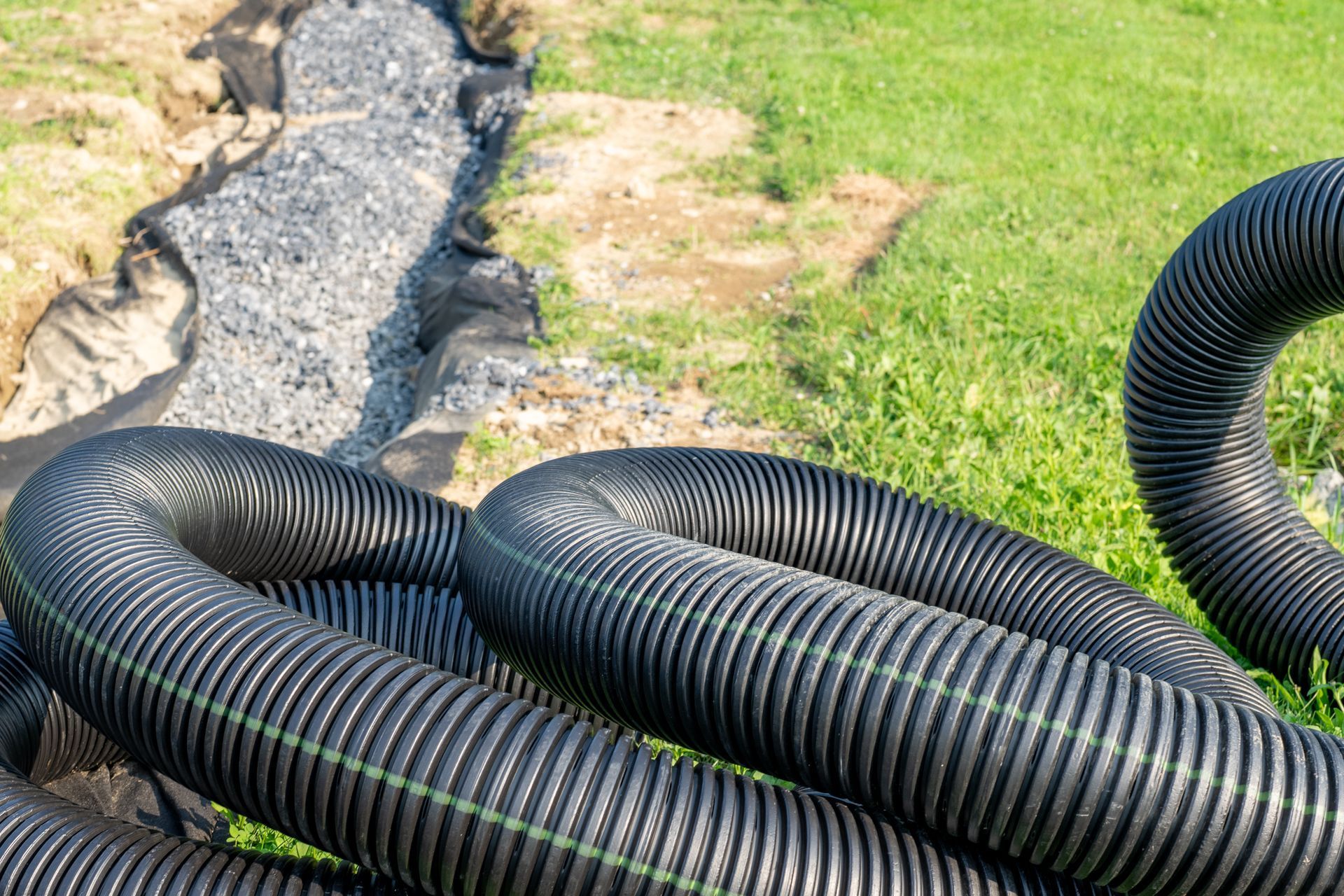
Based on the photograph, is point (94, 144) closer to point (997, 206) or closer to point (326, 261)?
point (326, 261)

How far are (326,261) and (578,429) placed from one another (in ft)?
9.13

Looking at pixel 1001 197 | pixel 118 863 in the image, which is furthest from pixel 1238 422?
pixel 1001 197

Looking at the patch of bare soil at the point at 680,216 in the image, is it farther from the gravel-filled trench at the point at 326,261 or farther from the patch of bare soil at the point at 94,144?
the patch of bare soil at the point at 94,144

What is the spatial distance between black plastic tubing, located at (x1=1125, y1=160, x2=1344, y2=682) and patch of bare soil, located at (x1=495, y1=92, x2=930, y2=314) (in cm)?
277

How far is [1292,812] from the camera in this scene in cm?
170

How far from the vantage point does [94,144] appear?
23.1 ft

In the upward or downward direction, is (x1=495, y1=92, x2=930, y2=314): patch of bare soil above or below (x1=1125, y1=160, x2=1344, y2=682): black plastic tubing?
below

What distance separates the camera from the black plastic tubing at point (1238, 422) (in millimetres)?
2553

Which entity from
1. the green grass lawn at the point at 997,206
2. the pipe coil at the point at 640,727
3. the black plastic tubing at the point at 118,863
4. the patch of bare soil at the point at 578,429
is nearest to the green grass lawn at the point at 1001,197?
the green grass lawn at the point at 997,206

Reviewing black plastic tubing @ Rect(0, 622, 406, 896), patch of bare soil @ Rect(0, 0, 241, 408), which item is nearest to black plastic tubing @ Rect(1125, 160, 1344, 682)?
black plastic tubing @ Rect(0, 622, 406, 896)

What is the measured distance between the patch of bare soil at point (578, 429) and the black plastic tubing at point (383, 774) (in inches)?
78.6

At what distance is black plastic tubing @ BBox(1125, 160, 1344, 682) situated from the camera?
101 inches

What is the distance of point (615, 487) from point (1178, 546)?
1.67 m

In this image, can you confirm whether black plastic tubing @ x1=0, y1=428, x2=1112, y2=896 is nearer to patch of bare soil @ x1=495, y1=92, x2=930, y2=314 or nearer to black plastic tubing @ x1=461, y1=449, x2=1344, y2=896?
black plastic tubing @ x1=461, y1=449, x2=1344, y2=896
